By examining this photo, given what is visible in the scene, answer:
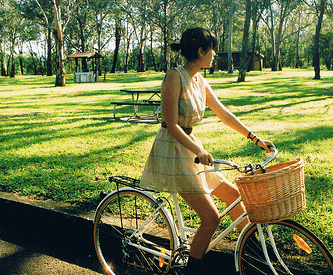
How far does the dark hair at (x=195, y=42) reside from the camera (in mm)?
2295

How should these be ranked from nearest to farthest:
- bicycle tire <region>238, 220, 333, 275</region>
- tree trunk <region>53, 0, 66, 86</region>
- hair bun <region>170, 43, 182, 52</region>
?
bicycle tire <region>238, 220, 333, 275</region>, hair bun <region>170, 43, 182, 52</region>, tree trunk <region>53, 0, 66, 86</region>

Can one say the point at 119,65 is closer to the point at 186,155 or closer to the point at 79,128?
the point at 79,128

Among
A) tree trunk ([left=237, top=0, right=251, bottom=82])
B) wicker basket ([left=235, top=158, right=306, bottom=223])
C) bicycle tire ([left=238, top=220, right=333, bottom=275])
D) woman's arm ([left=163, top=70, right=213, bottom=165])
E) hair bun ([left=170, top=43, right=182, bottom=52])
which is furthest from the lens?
tree trunk ([left=237, top=0, right=251, bottom=82])

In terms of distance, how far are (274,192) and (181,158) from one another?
720mm

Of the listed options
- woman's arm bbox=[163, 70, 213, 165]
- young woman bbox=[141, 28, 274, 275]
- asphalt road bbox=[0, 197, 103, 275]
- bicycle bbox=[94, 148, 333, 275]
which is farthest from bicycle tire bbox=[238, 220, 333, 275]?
asphalt road bbox=[0, 197, 103, 275]

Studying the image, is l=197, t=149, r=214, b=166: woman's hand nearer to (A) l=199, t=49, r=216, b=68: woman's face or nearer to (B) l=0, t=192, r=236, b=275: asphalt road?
(A) l=199, t=49, r=216, b=68: woman's face

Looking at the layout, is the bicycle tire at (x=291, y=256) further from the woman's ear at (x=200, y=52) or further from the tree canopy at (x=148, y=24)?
the tree canopy at (x=148, y=24)

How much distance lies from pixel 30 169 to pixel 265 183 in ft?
15.2

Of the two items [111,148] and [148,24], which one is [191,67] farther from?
[148,24]

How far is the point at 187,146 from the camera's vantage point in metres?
2.26

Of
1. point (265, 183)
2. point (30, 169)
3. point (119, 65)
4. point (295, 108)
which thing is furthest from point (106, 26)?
point (265, 183)

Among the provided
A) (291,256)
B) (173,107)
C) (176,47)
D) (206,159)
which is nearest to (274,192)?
(206,159)

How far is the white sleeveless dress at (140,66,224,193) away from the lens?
236 cm

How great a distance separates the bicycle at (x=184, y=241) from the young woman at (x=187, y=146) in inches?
5.8
